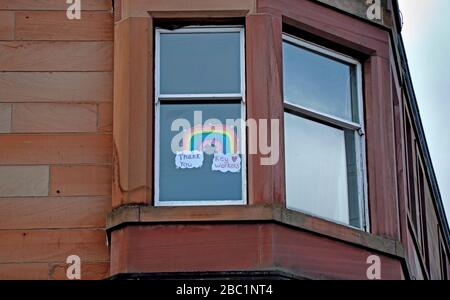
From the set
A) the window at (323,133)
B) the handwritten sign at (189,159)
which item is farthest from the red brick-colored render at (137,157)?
the handwritten sign at (189,159)

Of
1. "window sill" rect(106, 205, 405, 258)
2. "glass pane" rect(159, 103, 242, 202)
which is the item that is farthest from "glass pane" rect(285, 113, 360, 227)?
"glass pane" rect(159, 103, 242, 202)

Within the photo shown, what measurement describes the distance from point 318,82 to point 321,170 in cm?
83

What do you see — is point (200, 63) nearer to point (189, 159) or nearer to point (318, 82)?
point (189, 159)

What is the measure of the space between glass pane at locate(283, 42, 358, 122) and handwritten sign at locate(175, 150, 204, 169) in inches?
40.1

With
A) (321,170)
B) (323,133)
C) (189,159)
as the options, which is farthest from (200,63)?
(321,170)

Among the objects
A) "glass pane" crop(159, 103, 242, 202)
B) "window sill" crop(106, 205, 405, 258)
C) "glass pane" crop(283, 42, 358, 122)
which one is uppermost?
"glass pane" crop(283, 42, 358, 122)

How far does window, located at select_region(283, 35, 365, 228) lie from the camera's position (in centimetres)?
1272

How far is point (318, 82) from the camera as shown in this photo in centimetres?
1313

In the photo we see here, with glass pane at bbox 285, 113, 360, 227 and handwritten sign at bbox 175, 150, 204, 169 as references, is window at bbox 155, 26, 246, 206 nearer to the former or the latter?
handwritten sign at bbox 175, 150, 204, 169

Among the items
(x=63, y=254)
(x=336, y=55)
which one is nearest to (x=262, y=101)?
(x=336, y=55)

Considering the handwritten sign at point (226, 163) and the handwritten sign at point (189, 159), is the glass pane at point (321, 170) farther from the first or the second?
the handwritten sign at point (189, 159)

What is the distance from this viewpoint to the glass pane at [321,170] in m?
12.6

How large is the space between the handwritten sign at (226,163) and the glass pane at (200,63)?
594 millimetres

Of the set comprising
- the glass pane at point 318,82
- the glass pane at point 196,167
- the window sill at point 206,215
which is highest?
the glass pane at point 318,82
